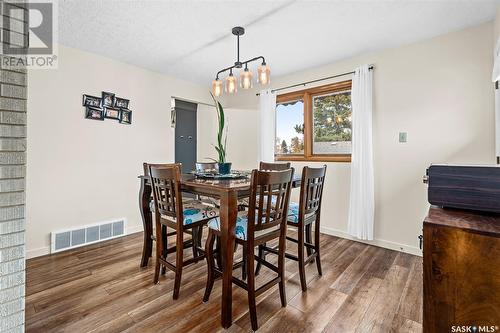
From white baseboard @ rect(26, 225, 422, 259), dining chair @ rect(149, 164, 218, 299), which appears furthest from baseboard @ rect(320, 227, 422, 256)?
dining chair @ rect(149, 164, 218, 299)

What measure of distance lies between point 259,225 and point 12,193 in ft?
3.86

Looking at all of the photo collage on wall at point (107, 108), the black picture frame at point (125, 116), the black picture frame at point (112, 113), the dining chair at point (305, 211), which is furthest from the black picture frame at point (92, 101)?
the dining chair at point (305, 211)

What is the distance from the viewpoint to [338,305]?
1674 mm

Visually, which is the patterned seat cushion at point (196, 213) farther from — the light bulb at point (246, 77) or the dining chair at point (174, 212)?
the light bulb at point (246, 77)

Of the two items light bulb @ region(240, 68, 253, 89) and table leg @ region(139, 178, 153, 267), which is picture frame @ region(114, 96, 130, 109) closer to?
table leg @ region(139, 178, 153, 267)

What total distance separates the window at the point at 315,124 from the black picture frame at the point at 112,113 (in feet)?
7.35

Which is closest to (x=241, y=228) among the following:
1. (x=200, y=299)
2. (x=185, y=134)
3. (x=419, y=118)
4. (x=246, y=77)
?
(x=200, y=299)

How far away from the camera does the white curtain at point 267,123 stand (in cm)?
361

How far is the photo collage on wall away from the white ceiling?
0.52m

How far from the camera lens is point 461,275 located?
0.76 metres

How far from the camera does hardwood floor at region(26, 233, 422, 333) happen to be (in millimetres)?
1469

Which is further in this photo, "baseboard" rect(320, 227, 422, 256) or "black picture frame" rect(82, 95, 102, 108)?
"black picture frame" rect(82, 95, 102, 108)

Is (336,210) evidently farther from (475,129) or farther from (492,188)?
(492,188)

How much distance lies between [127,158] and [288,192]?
2463 mm
